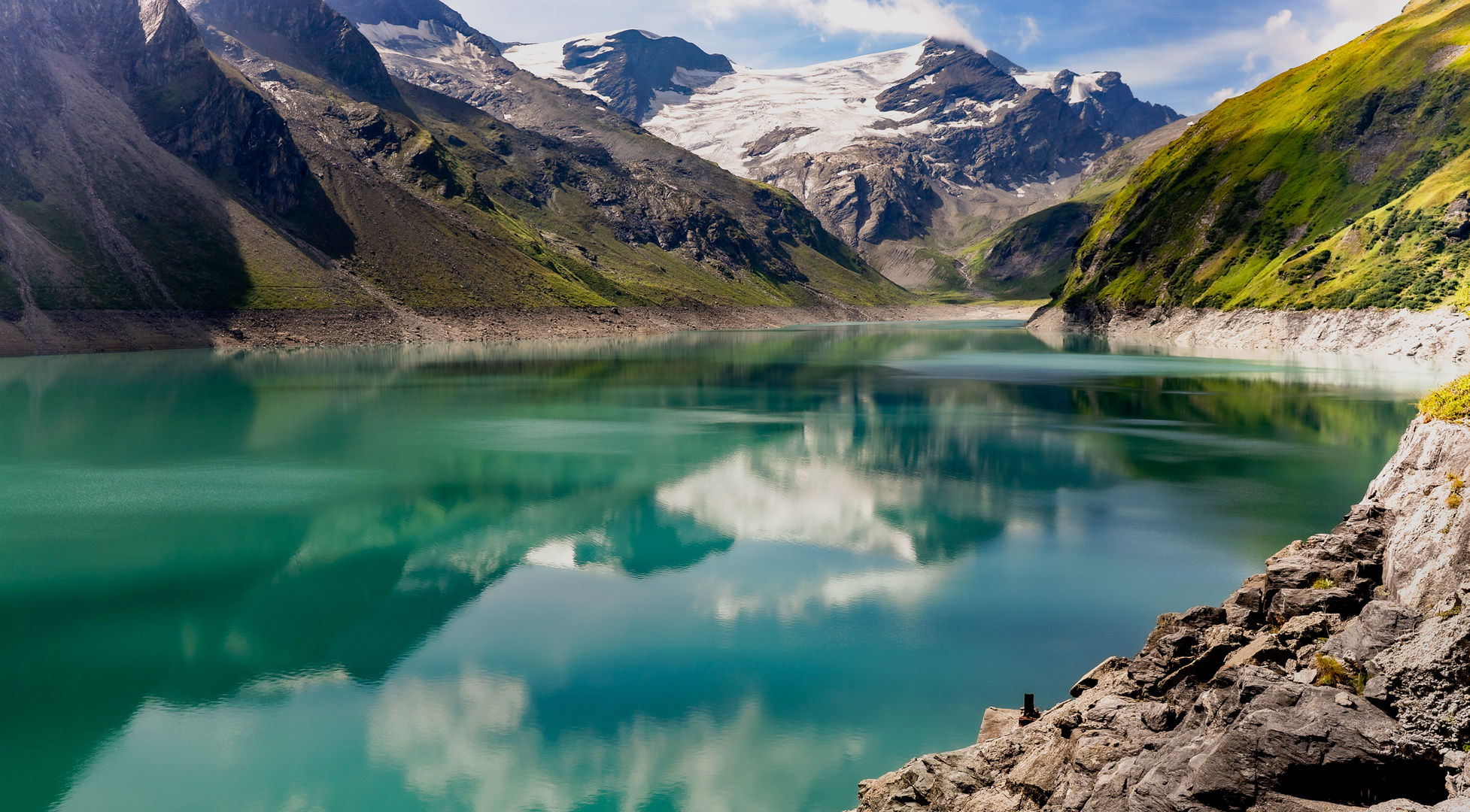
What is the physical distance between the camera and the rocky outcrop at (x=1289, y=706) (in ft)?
29.8

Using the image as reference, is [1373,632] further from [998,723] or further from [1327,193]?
[1327,193]

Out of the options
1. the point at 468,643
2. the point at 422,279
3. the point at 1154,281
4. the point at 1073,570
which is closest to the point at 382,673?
the point at 468,643

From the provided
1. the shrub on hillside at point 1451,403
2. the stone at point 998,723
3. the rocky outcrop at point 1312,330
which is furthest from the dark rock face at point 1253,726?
the rocky outcrop at point 1312,330

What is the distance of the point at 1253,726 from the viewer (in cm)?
951

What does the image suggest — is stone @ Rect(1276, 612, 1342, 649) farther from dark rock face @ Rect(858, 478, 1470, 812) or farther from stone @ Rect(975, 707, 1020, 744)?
stone @ Rect(975, 707, 1020, 744)

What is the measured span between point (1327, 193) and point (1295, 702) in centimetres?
16168

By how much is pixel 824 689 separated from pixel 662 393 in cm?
6126

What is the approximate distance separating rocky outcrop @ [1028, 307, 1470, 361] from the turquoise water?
40471mm

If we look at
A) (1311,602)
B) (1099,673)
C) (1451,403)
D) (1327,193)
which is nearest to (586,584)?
(1099,673)

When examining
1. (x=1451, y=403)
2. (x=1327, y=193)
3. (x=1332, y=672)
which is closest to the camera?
(x=1332, y=672)

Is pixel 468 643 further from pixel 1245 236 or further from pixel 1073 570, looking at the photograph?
pixel 1245 236

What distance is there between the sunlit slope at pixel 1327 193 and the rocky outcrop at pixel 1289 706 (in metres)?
101

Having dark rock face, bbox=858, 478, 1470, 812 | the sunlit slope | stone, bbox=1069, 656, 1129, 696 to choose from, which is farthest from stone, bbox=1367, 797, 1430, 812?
the sunlit slope

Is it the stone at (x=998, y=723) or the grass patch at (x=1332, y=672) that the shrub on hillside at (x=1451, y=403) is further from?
the stone at (x=998, y=723)
